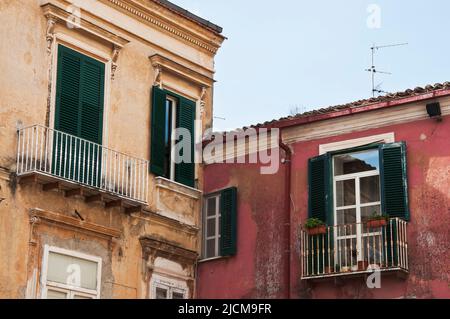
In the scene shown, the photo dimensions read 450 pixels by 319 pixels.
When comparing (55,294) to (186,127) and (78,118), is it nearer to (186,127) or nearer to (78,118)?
(78,118)

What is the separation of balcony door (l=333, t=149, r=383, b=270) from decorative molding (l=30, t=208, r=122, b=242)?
4058 mm

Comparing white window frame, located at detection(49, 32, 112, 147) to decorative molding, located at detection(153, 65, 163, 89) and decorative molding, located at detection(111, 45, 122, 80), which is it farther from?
decorative molding, located at detection(153, 65, 163, 89)

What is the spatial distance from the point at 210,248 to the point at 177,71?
362cm

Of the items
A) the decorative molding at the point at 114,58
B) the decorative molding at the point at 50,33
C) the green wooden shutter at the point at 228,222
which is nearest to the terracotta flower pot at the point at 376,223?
the green wooden shutter at the point at 228,222

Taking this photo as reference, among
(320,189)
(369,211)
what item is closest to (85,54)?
(320,189)

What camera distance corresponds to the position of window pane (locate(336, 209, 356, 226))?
19.3 m

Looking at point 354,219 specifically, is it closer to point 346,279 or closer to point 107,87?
point 346,279

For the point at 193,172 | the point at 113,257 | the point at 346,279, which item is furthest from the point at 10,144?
the point at 346,279

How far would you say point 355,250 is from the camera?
61.3 ft

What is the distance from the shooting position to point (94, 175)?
18.8m

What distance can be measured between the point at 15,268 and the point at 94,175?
2341 millimetres

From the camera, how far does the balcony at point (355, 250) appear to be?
18156mm

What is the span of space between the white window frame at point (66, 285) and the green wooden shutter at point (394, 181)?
5194mm

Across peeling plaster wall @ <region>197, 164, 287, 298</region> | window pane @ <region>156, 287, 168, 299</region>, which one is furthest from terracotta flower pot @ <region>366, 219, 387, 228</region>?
window pane @ <region>156, 287, 168, 299</region>
